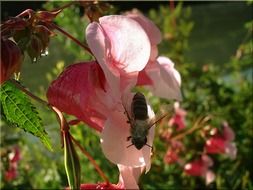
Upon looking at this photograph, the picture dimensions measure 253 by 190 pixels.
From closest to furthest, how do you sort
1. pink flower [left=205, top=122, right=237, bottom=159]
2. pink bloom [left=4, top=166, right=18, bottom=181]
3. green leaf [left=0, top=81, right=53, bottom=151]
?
green leaf [left=0, top=81, right=53, bottom=151] < pink bloom [left=4, top=166, right=18, bottom=181] < pink flower [left=205, top=122, right=237, bottom=159]

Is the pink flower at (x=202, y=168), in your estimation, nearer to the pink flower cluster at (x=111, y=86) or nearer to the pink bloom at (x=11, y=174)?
the pink bloom at (x=11, y=174)

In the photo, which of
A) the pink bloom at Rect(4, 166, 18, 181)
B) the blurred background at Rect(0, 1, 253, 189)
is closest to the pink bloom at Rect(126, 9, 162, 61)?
the blurred background at Rect(0, 1, 253, 189)

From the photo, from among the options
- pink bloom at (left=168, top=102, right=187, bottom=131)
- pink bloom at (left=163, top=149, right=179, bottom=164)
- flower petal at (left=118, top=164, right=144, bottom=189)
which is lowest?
pink bloom at (left=163, top=149, right=179, bottom=164)

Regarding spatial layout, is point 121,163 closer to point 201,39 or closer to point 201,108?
point 201,108

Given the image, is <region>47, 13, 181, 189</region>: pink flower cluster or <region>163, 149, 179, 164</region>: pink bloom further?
<region>163, 149, 179, 164</region>: pink bloom

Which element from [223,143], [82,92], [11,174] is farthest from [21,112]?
[223,143]

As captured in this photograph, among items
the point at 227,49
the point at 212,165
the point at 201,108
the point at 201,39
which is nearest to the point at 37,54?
the point at 212,165

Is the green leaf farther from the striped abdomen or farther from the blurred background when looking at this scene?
the blurred background
